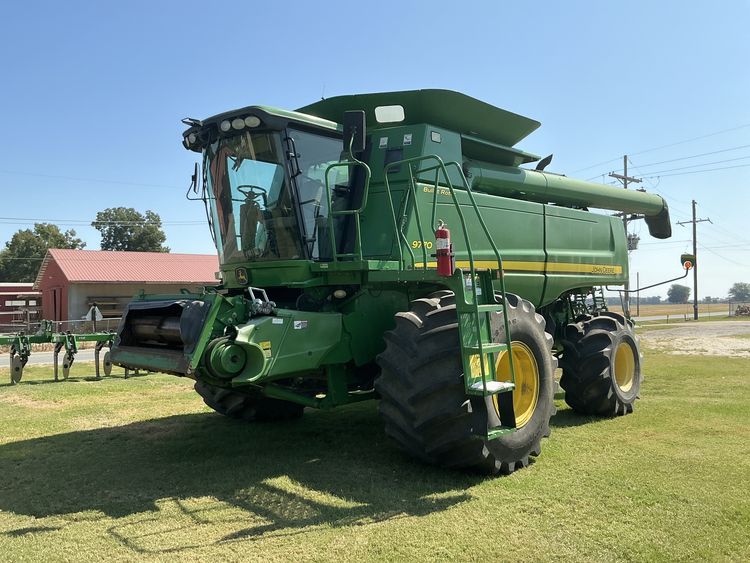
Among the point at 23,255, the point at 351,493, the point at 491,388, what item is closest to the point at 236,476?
the point at 351,493

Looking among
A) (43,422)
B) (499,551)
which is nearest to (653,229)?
(499,551)

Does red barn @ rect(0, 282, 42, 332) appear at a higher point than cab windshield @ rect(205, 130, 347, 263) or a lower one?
lower

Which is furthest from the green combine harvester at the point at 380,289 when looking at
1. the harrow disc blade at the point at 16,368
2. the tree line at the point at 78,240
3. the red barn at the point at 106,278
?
the tree line at the point at 78,240

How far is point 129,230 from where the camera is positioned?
57281mm

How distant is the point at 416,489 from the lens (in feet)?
15.8

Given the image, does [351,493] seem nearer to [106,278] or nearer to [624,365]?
[624,365]

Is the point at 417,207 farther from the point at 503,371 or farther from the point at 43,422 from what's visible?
the point at 43,422

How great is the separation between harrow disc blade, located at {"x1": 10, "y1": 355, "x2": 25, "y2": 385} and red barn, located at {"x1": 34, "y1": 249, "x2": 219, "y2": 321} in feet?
52.2

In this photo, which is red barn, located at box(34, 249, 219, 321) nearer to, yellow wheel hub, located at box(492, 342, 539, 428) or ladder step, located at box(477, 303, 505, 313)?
yellow wheel hub, located at box(492, 342, 539, 428)

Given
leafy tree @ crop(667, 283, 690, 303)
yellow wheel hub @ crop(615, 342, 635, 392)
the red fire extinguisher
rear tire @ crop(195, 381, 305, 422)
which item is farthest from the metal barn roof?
leafy tree @ crop(667, 283, 690, 303)

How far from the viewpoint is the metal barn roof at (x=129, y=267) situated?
29.9m

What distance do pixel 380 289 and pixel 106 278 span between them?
1063 inches

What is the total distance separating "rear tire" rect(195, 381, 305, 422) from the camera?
7.15m

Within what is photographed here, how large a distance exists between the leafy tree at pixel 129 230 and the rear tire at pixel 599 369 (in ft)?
174
